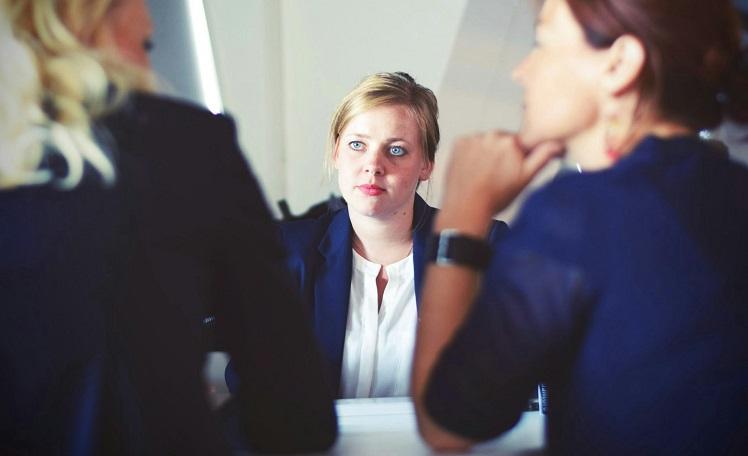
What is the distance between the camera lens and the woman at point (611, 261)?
67cm

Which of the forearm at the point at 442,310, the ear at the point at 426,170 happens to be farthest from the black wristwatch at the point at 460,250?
the ear at the point at 426,170

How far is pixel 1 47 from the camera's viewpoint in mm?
688

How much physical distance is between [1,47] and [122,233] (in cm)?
27

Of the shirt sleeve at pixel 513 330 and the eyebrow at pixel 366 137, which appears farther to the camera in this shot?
the eyebrow at pixel 366 137

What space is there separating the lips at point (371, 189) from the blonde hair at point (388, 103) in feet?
0.18

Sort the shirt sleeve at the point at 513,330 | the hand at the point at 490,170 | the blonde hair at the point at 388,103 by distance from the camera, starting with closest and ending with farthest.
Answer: the shirt sleeve at the point at 513,330
the hand at the point at 490,170
the blonde hair at the point at 388,103

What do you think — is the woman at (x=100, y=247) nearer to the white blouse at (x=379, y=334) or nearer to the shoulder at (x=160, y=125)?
the shoulder at (x=160, y=125)

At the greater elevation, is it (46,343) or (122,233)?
(122,233)

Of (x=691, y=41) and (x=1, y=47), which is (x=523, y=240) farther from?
(x=1, y=47)

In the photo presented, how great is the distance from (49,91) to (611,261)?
27.4 inches

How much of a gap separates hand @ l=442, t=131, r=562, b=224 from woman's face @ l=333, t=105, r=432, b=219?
0.07 meters

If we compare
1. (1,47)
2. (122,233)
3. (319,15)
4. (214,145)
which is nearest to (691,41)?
(319,15)

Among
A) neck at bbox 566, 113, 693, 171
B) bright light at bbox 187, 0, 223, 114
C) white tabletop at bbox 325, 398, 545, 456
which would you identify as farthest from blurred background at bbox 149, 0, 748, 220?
white tabletop at bbox 325, 398, 545, 456

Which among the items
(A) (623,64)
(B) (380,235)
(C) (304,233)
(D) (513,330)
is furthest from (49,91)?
(A) (623,64)
